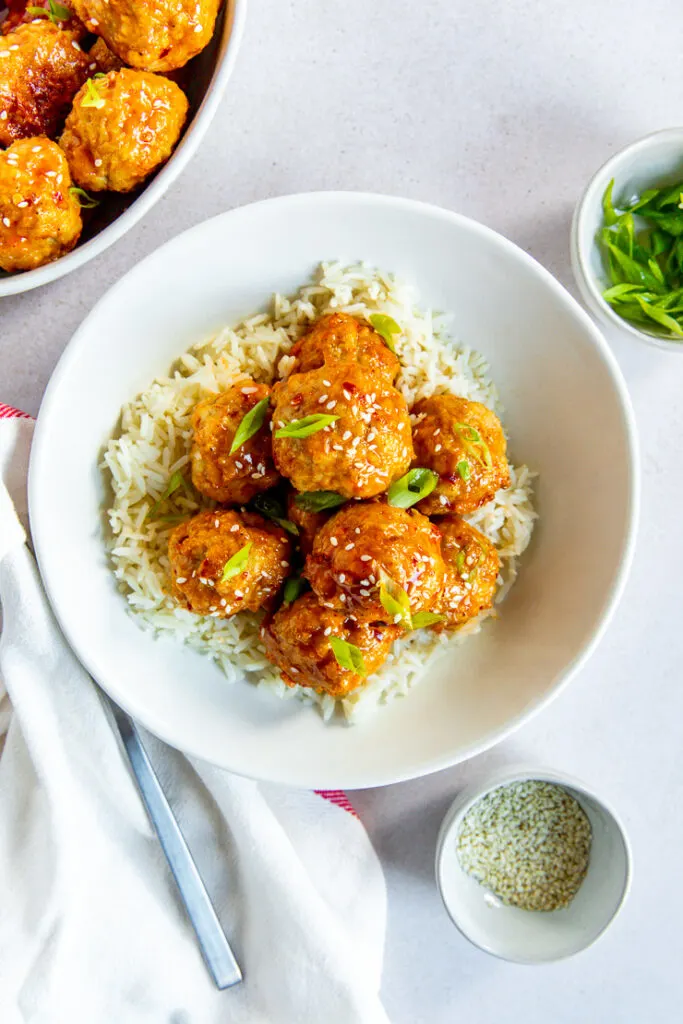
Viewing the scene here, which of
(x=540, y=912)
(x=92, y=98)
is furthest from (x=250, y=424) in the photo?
(x=540, y=912)

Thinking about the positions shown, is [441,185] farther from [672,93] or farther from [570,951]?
[570,951]

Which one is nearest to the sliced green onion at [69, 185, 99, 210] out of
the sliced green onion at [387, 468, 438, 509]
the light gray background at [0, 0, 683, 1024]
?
the light gray background at [0, 0, 683, 1024]

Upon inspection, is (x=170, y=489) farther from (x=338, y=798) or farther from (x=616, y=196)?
(x=616, y=196)

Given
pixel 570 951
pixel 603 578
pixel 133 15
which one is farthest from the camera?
pixel 570 951

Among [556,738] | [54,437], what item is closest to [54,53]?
[54,437]

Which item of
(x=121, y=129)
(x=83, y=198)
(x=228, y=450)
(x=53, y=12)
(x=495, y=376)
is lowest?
(x=495, y=376)

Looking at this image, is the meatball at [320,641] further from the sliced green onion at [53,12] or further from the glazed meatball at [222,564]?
the sliced green onion at [53,12]
